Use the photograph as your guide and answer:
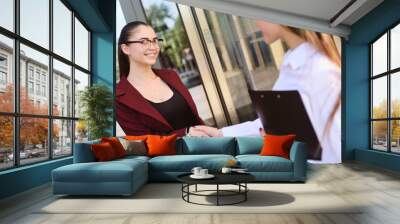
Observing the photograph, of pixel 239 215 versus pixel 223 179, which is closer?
pixel 239 215

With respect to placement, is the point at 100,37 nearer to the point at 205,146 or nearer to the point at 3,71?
the point at 205,146

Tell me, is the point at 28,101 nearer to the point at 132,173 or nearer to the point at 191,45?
the point at 132,173

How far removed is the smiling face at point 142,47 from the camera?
28.2 feet

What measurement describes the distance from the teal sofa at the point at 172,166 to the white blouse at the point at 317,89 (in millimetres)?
2038

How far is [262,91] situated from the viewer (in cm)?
888

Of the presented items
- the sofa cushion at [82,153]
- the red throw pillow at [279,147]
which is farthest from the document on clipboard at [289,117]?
the sofa cushion at [82,153]

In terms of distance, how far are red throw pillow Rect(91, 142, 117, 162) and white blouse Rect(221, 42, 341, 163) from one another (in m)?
3.69

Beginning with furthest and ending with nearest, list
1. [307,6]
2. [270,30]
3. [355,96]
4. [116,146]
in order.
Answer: [355,96]
[270,30]
[307,6]
[116,146]

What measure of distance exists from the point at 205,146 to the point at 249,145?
784 mm

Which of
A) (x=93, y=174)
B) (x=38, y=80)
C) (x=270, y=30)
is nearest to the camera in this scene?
(x=93, y=174)

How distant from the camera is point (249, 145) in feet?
22.4

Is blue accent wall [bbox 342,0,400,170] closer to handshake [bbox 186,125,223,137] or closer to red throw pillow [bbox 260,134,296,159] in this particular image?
handshake [bbox 186,125,223,137]

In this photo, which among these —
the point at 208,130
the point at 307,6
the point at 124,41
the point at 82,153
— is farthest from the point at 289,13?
the point at 82,153

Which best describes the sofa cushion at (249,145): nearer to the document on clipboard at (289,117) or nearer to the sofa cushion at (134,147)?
the sofa cushion at (134,147)
